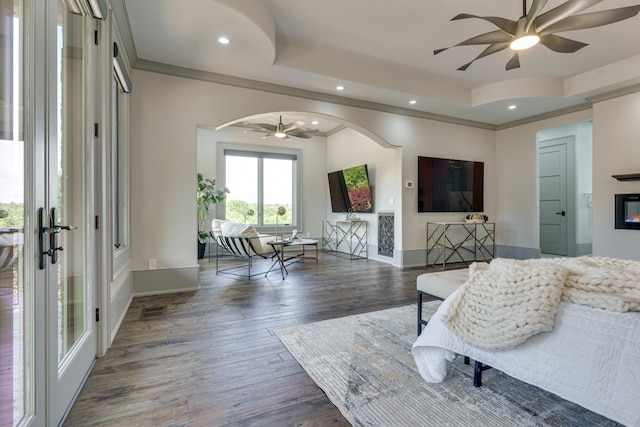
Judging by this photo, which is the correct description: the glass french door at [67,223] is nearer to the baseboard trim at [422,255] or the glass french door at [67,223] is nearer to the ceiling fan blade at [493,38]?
the ceiling fan blade at [493,38]

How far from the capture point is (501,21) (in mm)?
2465

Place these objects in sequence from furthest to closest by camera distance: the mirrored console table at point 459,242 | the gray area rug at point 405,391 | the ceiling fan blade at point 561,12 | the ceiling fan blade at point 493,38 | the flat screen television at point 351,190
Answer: the flat screen television at point 351,190 < the mirrored console table at point 459,242 < the ceiling fan blade at point 493,38 < the ceiling fan blade at point 561,12 < the gray area rug at point 405,391

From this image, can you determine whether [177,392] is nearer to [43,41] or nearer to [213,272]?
[43,41]

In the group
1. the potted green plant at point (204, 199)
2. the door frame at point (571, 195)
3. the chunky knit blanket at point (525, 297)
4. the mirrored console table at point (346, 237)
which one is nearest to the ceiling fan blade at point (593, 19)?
the chunky knit blanket at point (525, 297)

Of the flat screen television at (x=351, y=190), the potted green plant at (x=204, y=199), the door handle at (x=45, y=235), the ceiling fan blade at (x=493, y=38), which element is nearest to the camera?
the door handle at (x=45, y=235)

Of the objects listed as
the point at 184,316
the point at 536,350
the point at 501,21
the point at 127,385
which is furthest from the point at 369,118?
the point at 127,385

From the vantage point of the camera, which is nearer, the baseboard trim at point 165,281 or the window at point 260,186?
the baseboard trim at point 165,281

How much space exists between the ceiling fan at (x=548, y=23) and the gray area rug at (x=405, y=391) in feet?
8.22

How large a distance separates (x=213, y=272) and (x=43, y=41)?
4140mm

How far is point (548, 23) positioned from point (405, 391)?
2.88 m

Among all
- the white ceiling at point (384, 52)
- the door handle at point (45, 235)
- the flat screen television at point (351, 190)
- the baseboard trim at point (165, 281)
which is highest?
the white ceiling at point (384, 52)

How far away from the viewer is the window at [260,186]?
7031 mm

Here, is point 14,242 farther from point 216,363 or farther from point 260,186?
point 260,186

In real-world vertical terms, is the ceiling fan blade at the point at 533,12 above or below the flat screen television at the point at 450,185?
above
